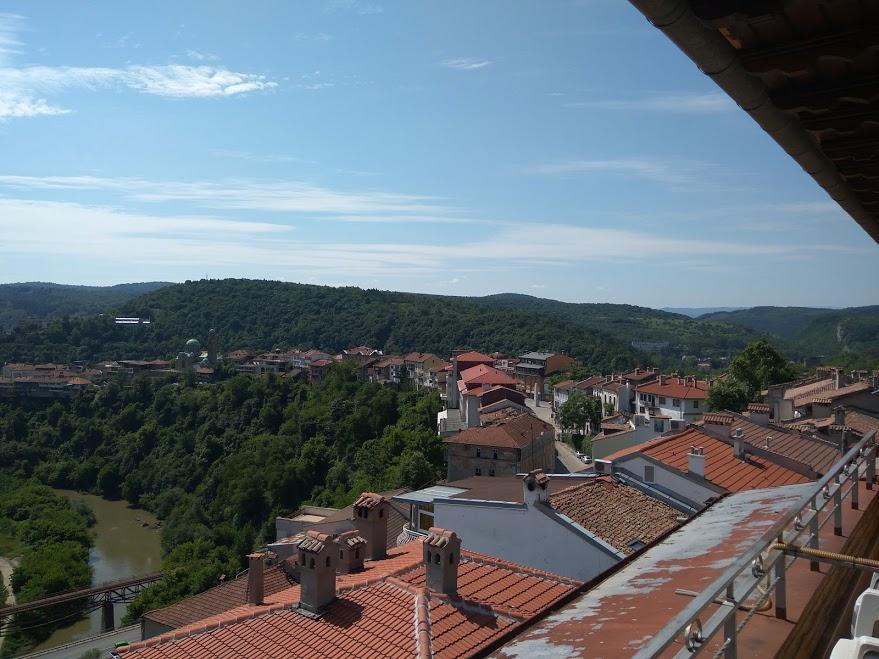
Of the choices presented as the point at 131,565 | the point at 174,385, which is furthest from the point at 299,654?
the point at 174,385

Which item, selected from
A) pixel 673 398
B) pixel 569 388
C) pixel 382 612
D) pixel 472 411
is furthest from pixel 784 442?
pixel 569 388

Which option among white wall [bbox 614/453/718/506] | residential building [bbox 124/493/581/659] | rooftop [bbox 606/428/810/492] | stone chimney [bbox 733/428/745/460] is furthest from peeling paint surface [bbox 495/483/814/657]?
stone chimney [bbox 733/428/745/460]

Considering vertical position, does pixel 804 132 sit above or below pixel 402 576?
above

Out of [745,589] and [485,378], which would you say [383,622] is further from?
[485,378]

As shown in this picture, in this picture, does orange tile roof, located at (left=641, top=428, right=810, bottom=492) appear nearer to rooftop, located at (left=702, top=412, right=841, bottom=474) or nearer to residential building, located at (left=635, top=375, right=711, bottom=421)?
rooftop, located at (left=702, top=412, right=841, bottom=474)

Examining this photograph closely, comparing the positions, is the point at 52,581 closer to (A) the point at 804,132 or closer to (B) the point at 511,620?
(B) the point at 511,620

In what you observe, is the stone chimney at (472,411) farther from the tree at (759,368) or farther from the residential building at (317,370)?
the residential building at (317,370)
